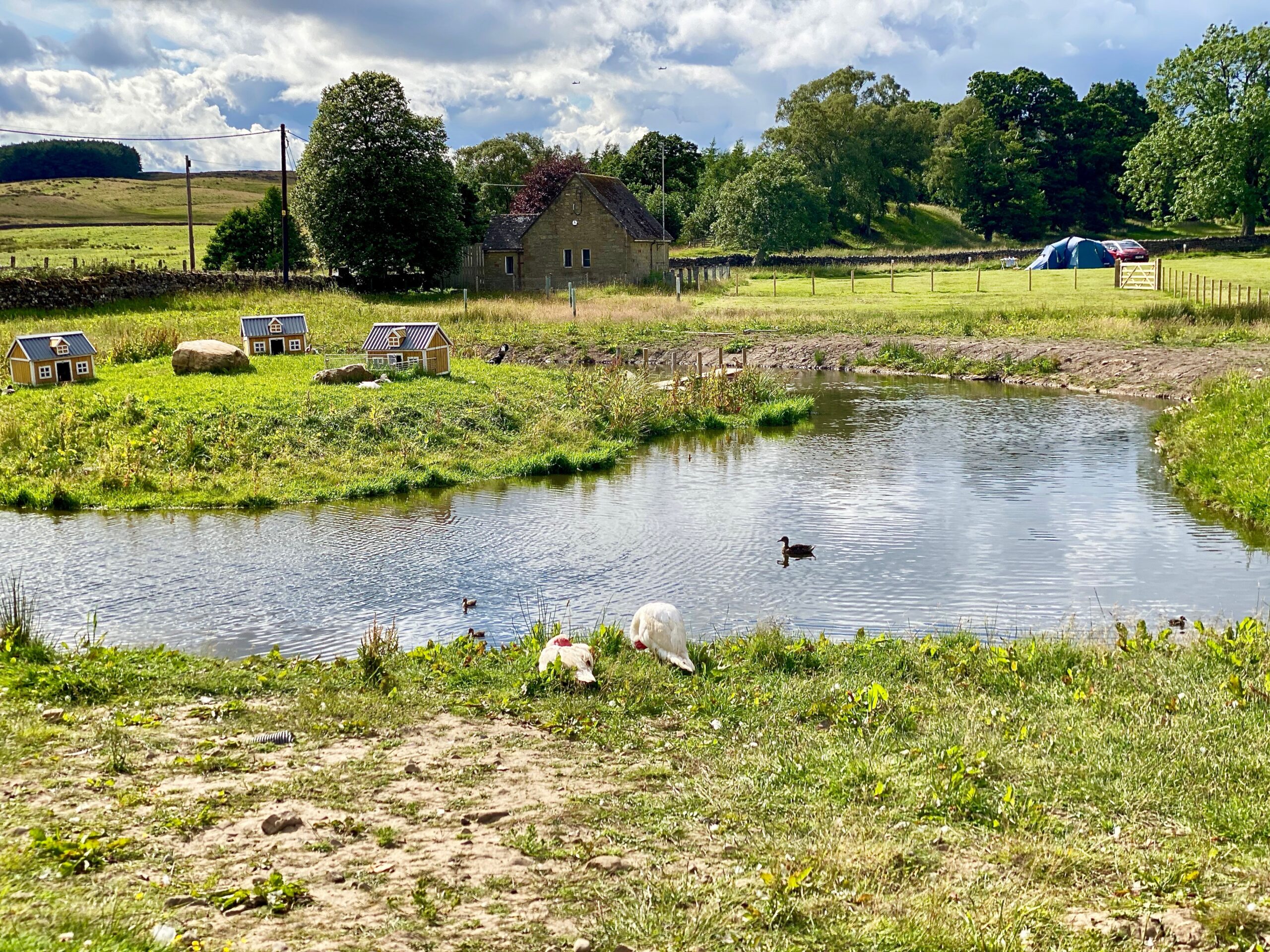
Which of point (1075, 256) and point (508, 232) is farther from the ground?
point (508, 232)

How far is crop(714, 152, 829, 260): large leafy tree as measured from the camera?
86625 millimetres

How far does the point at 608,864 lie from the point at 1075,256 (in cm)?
7306

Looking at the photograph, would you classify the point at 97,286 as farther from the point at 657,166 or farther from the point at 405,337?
the point at 657,166

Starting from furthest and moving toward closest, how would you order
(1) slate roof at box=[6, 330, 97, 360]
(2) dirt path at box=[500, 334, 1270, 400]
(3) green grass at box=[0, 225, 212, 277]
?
1. (3) green grass at box=[0, 225, 212, 277]
2. (2) dirt path at box=[500, 334, 1270, 400]
3. (1) slate roof at box=[6, 330, 97, 360]

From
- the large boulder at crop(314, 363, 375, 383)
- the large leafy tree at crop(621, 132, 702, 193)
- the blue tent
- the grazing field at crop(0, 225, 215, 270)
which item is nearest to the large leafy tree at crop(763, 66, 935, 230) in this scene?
the large leafy tree at crop(621, 132, 702, 193)

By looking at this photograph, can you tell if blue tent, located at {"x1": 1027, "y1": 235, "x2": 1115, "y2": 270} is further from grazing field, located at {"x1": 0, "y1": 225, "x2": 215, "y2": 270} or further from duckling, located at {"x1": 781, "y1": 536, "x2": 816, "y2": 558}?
duckling, located at {"x1": 781, "y1": 536, "x2": 816, "y2": 558}

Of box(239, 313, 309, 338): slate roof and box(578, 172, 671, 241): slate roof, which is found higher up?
box(578, 172, 671, 241): slate roof

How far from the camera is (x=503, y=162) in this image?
107 meters

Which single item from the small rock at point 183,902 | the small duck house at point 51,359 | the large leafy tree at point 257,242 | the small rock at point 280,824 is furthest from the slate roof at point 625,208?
the small rock at point 183,902

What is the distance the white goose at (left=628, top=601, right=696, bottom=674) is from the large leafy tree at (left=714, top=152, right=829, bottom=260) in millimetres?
76706

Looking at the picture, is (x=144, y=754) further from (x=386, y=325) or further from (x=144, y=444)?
(x=386, y=325)

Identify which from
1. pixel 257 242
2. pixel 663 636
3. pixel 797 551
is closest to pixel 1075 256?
pixel 257 242

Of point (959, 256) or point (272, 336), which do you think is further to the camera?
point (959, 256)

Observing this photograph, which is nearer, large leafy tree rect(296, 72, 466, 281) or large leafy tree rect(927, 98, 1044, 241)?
large leafy tree rect(296, 72, 466, 281)
